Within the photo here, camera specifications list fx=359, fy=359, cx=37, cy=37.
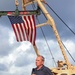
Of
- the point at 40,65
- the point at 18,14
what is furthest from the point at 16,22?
the point at 40,65

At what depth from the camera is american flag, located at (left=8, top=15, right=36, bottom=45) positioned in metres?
29.8

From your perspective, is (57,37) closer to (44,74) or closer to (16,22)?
(16,22)

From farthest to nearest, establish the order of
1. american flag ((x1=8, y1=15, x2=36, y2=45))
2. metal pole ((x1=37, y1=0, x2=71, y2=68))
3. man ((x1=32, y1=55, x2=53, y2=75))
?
1. metal pole ((x1=37, y1=0, x2=71, y2=68))
2. american flag ((x1=8, y1=15, x2=36, y2=45))
3. man ((x1=32, y1=55, x2=53, y2=75))

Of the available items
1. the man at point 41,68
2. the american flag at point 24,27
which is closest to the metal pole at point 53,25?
the american flag at point 24,27

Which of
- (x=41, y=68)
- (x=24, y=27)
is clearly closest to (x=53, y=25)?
(x=24, y=27)

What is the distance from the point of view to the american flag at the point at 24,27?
97.7ft

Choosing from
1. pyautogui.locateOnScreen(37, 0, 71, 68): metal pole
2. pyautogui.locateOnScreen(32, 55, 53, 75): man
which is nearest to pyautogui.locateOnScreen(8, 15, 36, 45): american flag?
pyautogui.locateOnScreen(37, 0, 71, 68): metal pole

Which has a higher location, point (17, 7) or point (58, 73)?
point (17, 7)

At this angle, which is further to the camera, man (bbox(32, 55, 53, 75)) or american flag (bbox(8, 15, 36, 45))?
american flag (bbox(8, 15, 36, 45))

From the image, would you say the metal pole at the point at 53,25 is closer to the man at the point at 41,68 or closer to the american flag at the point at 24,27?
the american flag at the point at 24,27

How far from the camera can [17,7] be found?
98.6ft

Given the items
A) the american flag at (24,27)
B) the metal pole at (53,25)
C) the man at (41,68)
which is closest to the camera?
the man at (41,68)

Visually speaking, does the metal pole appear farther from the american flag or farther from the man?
the man

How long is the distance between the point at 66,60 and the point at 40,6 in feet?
20.1
